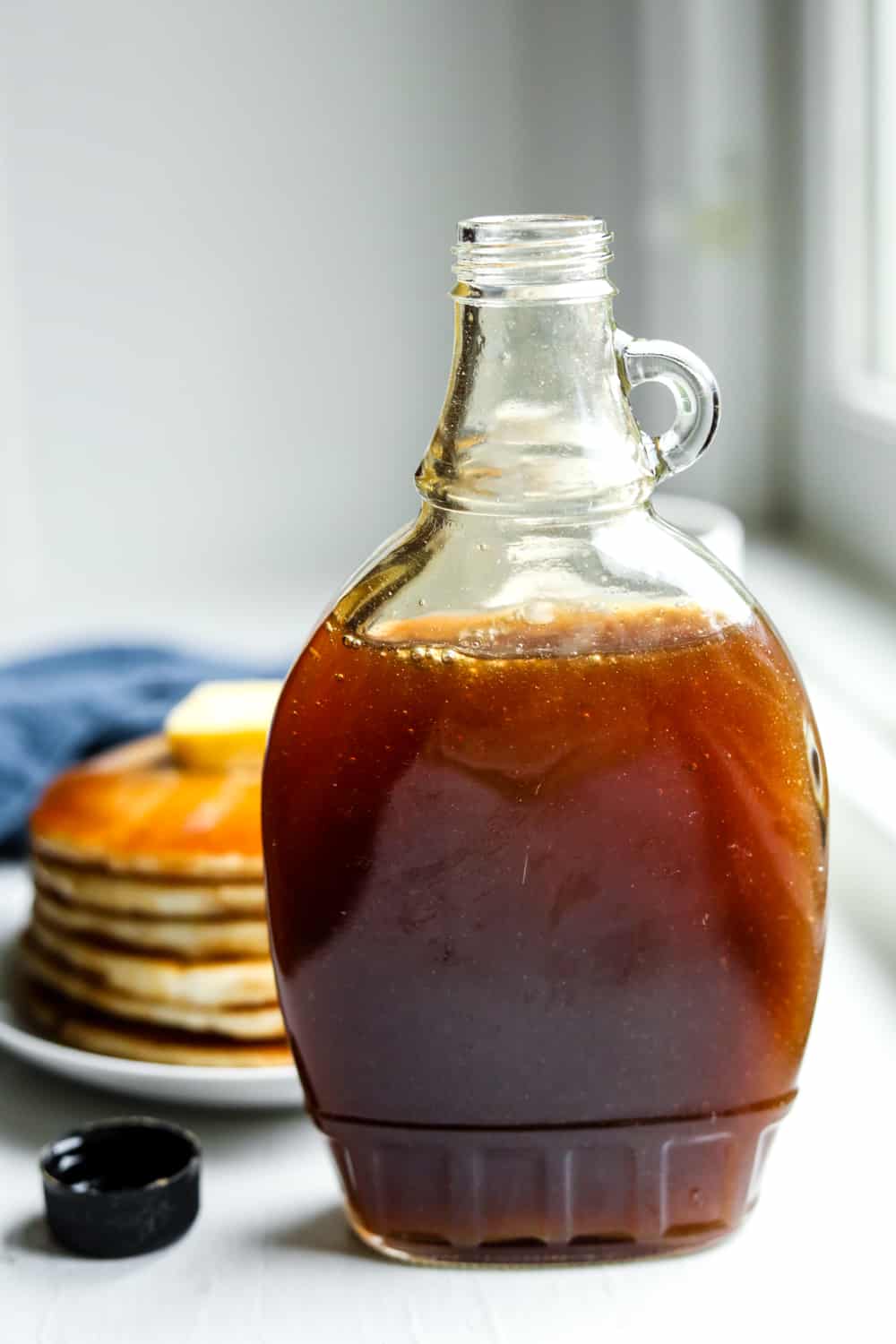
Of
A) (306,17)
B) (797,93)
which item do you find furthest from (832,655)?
(306,17)

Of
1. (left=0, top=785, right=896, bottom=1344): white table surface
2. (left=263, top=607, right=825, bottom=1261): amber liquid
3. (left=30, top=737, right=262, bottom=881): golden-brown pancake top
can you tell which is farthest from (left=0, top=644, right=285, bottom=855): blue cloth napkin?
(left=263, top=607, right=825, bottom=1261): amber liquid

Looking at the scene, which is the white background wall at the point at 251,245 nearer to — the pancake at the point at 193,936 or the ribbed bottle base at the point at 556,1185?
the pancake at the point at 193,936

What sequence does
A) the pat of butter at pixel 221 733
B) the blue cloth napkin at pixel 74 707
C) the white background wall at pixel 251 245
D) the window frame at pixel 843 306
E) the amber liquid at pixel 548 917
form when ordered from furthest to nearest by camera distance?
the white background wall at pixel 251 245
the window frame at pixel 843 306
the blue cloth napkin at pixel 74 707
the pat of butter at pixel 221 733
the amber liquid at pixel 548 917

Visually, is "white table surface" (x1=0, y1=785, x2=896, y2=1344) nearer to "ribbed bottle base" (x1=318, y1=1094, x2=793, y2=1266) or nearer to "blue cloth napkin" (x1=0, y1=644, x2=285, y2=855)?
"ribbed bottle base" (x1=318, y1=1094, x2=793, y2=1266)

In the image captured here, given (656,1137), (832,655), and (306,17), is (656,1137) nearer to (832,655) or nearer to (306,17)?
(832,655)

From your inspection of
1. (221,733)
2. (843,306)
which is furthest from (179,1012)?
(843,306)

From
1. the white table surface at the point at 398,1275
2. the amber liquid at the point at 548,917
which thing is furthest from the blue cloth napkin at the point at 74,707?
the amber liquid at the point at 548,917

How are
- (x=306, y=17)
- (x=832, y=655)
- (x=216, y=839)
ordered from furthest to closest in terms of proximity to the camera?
(x=306, y=17)
(x=832, y=655)
(x=216, y=839)
